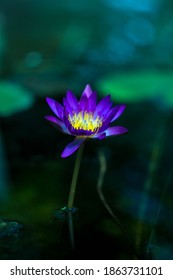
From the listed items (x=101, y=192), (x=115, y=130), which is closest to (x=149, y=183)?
(x=101, y=192)

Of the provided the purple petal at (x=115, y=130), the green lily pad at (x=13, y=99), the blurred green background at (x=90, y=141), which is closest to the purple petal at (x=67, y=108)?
the purple petal at (x=115, y=130)

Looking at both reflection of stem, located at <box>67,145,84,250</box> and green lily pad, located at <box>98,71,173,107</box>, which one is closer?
reflection of stem, located at <box>67,145,84,250</box>

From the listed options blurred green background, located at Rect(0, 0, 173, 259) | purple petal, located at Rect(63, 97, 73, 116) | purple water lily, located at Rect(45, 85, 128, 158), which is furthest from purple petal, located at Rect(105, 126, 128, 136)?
blurred green background, located at Rect(0, 0, 173, 259)

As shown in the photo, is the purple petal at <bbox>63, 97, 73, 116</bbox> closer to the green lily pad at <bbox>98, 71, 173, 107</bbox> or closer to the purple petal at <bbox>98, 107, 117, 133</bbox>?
the purple petal at <bbox>98, 107, 117, 133</bbox>

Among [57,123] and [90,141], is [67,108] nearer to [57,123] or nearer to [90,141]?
[57,123]

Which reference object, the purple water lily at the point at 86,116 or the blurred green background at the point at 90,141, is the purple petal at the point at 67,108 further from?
the blurred green background at the point at 90,141

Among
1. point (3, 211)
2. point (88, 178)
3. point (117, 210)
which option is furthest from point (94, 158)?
point (3, 211)

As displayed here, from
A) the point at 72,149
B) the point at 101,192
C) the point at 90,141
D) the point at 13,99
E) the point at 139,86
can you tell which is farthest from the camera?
the point at 139,86
